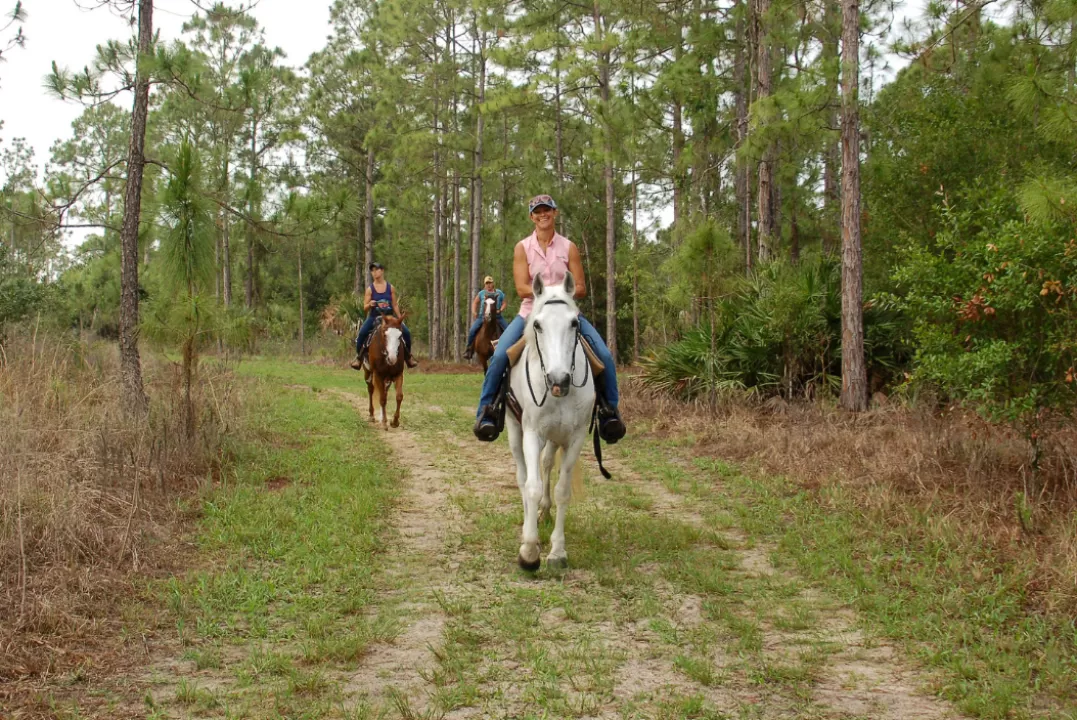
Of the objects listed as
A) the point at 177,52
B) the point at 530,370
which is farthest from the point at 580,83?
the point at 530,370

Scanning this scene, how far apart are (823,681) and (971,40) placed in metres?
12.3

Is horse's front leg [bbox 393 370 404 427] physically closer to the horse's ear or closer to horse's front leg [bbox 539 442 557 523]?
horse's front leg [bbox 539 442 557 523]

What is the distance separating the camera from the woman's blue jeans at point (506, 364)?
6438 millimetres

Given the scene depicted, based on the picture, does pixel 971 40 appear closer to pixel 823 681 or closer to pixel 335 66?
pixel 823 681

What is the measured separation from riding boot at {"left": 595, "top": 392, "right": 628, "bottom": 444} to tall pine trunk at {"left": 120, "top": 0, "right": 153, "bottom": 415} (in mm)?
5413

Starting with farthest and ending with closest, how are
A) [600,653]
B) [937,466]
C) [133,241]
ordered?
[133,241] → [937,466] → [600,653]

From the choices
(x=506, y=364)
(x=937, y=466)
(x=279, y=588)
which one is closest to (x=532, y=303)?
(x=506, y=364)

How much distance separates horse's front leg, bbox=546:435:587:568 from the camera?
19.6ft

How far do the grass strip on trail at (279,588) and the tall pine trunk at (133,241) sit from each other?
1439 mm

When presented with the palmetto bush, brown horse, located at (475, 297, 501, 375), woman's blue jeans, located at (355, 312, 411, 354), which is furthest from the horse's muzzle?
brown horse, located at (475, 297, 501, 375)

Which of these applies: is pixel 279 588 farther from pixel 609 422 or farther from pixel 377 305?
pixel 377 305

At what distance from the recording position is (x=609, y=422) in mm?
6516

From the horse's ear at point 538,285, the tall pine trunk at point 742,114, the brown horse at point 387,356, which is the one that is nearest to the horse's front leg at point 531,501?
the horse's ear at point 538,285

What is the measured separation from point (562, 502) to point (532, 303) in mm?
1627
